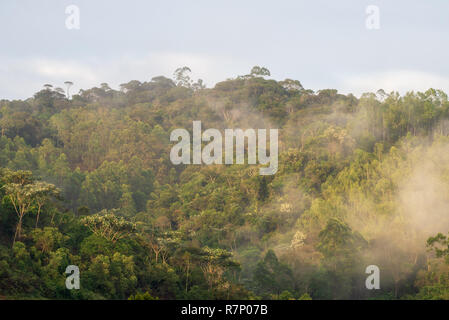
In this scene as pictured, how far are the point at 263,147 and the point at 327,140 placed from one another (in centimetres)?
663

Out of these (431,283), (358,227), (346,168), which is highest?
(346,168)

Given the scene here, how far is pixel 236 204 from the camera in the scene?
1366 inches

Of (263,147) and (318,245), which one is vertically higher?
(263,147)

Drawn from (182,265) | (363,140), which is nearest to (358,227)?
(363,140)

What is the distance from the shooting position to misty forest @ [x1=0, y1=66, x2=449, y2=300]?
20.3m

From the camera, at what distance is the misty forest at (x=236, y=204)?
20.3 meters

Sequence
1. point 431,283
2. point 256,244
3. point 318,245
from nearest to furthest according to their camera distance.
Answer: point 431,283 → point 318,245 → point 256,244

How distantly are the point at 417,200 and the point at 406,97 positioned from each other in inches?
446

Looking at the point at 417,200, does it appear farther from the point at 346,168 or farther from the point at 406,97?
the point at 406,97

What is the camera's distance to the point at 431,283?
2420cm
